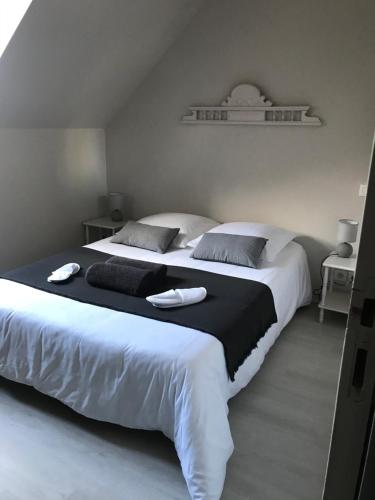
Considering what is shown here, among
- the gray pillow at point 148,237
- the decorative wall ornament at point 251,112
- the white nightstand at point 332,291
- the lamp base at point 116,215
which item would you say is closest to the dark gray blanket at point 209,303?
the gray pillow at point 148,237

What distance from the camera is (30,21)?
2.70 metres

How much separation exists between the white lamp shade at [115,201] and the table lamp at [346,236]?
7.20 ft

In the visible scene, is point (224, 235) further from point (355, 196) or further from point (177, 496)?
point (177, 496)

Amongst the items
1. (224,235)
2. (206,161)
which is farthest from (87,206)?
(224,235)

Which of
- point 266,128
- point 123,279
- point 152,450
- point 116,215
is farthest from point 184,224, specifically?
point 152,450

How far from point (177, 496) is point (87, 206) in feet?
10.4

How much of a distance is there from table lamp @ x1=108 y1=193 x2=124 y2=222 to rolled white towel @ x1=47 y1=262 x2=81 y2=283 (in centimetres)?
145

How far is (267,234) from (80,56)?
2032mm

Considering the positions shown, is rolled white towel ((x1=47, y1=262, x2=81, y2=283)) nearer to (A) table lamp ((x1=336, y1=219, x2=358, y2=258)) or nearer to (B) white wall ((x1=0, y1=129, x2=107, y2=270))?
(B) white wall ((x1=0, y1=129, x2=107, y2=270))

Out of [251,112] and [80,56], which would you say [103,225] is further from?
[251,112]

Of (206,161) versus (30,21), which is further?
(206,161)

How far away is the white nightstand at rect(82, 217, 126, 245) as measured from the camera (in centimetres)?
421

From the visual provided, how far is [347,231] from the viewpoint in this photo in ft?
10.6

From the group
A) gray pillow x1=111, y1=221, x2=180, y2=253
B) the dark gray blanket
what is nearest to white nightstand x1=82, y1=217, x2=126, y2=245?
gray pillow x1=111, y1=221, x2=180, y2=253
